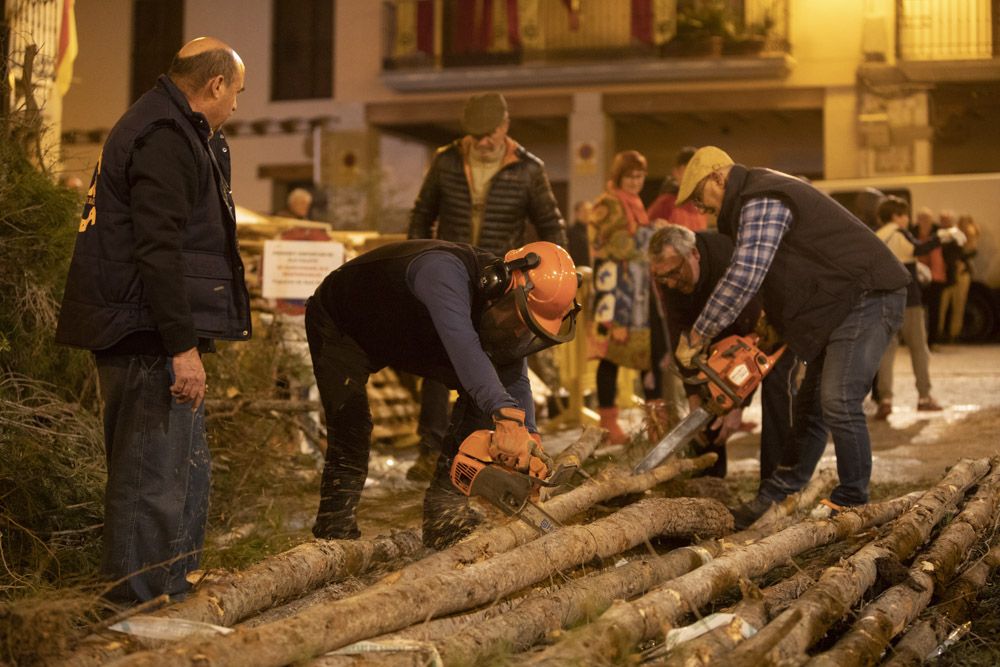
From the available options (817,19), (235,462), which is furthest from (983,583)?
(817,19)

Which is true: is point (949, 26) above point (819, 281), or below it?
above

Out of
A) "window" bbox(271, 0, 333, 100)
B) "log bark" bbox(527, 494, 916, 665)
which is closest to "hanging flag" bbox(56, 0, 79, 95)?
"log bark" bbox(527, 494, 916, 665)

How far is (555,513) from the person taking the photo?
5.06 metres

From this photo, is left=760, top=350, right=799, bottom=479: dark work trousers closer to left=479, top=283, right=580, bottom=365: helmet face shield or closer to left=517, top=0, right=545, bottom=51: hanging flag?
left=479, top=283, right=580, bottom=365: helmet face shield

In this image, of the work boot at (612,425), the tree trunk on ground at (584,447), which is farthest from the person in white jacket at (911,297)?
the tree trunk on ground at (584,447)

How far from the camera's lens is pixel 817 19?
71.2 feet

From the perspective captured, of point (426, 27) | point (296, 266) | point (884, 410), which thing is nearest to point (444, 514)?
point (296, 266)

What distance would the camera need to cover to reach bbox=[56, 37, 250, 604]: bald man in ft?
12.8

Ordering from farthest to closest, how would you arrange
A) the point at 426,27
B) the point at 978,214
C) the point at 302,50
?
the point at 302,50, the point at 426,27, the point at 978,214

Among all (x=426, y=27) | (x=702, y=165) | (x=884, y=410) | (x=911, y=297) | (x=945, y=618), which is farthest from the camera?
(x=426, y=27)

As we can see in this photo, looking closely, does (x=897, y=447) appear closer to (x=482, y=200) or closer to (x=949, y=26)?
(x=482, y=200)

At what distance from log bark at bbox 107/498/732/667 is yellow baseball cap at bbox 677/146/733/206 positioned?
1510 millimetres

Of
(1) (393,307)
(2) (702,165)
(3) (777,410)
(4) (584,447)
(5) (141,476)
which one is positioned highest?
(2) (702,165)

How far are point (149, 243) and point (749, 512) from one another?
126 inches
